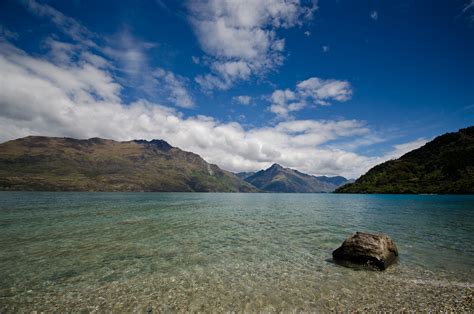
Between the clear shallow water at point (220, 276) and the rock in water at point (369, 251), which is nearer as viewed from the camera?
the clear shallow water at point (220, 276)

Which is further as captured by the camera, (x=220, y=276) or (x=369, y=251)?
(x=369, y=251)

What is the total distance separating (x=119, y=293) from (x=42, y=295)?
169 inches

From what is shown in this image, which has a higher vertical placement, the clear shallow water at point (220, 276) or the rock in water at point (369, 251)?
the rock in water at point (369, 251)

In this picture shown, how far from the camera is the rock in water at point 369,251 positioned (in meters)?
18.6

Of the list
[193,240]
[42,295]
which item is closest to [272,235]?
[193,240]

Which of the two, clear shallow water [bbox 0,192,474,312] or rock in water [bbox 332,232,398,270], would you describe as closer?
clear shallow water [bbox 0,192,474,312]

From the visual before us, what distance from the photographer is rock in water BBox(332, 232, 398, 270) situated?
733 inches

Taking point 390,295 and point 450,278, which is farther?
point 450,278

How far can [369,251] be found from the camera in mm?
19281

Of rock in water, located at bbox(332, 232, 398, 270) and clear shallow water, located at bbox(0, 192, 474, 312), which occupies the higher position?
rock in water, located at bbox(332, 232, 398, 270)

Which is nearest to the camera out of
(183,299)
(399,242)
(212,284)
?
(183,299)

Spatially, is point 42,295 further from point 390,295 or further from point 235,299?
point 390,295

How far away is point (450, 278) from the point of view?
16016 millimetres

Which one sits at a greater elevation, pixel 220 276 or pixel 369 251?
pixel 369 251
